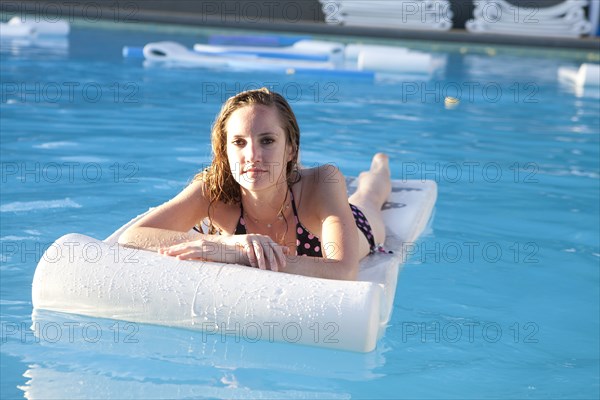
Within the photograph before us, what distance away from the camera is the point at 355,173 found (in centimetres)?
602

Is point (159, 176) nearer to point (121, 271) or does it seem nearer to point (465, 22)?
point (121, 271)

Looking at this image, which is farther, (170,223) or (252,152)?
(170,223)

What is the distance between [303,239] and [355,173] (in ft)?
8.56

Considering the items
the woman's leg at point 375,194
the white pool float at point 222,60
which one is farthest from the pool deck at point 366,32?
the woman's leg at point 375,194

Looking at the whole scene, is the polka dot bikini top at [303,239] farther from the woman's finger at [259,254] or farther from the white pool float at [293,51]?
the white pool float at [293,51]

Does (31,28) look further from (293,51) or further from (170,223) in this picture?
(170,223)

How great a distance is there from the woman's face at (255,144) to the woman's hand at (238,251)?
20 centimetres

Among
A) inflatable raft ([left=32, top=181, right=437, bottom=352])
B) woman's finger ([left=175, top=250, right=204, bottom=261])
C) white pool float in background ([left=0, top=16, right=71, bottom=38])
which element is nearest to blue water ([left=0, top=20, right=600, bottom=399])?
inflatable raft ([left=32, top=181, right=437, bottom=352])

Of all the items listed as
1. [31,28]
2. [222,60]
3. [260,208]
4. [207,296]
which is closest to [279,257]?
[207,296]

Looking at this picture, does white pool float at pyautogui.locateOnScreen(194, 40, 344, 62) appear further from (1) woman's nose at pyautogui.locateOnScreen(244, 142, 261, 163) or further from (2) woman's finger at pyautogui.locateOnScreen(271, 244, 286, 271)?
(2) woman's finger at pyautogui.locateOnScreen(271, 244, 286, 271)

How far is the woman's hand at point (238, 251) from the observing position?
3037 mm

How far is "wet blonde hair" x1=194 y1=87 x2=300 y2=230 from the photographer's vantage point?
3.16 meters

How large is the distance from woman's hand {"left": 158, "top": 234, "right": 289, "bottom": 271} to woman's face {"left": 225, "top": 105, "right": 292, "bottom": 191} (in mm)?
198

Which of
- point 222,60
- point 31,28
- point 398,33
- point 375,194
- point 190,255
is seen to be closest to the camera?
point 190,255
